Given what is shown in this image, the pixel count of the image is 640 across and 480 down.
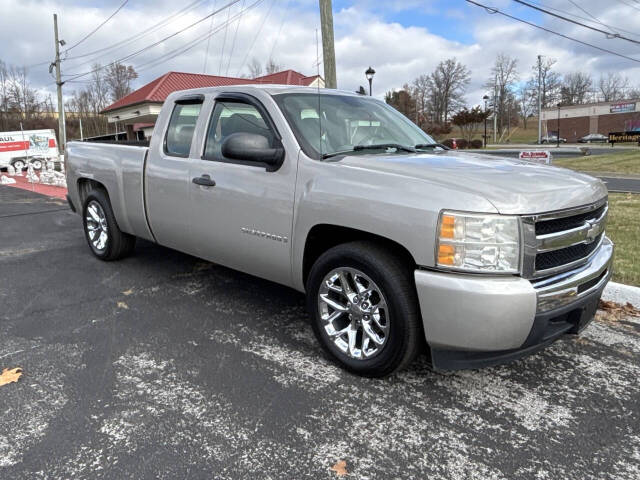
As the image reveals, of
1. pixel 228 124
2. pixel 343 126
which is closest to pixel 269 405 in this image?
pixel 343 126

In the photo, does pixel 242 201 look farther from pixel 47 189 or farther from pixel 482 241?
pixel 47 189

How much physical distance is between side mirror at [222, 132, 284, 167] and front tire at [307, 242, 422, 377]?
795 mm

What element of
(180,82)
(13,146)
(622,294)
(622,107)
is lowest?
(622,294)

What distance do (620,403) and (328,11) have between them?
9685 mm

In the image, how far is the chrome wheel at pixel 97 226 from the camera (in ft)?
19.1

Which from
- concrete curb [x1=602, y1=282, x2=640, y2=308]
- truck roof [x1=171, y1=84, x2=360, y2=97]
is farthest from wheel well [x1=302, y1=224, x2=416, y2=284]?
concrete curb [x1=602, y1=282, x2=640, y2=308]

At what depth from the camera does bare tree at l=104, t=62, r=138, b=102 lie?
65.5 metres

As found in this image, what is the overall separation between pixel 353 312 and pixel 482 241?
0.96 meters

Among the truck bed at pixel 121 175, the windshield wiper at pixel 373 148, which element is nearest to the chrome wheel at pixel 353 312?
the windshield wiper at pixel 373 148

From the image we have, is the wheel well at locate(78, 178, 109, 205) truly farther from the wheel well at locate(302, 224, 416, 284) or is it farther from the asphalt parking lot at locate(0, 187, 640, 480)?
the wheel well at locate(302, 224, 416, 284)

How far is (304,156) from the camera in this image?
3461 mm

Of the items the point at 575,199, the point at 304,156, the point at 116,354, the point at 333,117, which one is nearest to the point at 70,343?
the point at 116,354

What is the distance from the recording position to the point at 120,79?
66125 millimetres

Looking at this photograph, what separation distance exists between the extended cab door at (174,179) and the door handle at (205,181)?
0.49 ft
